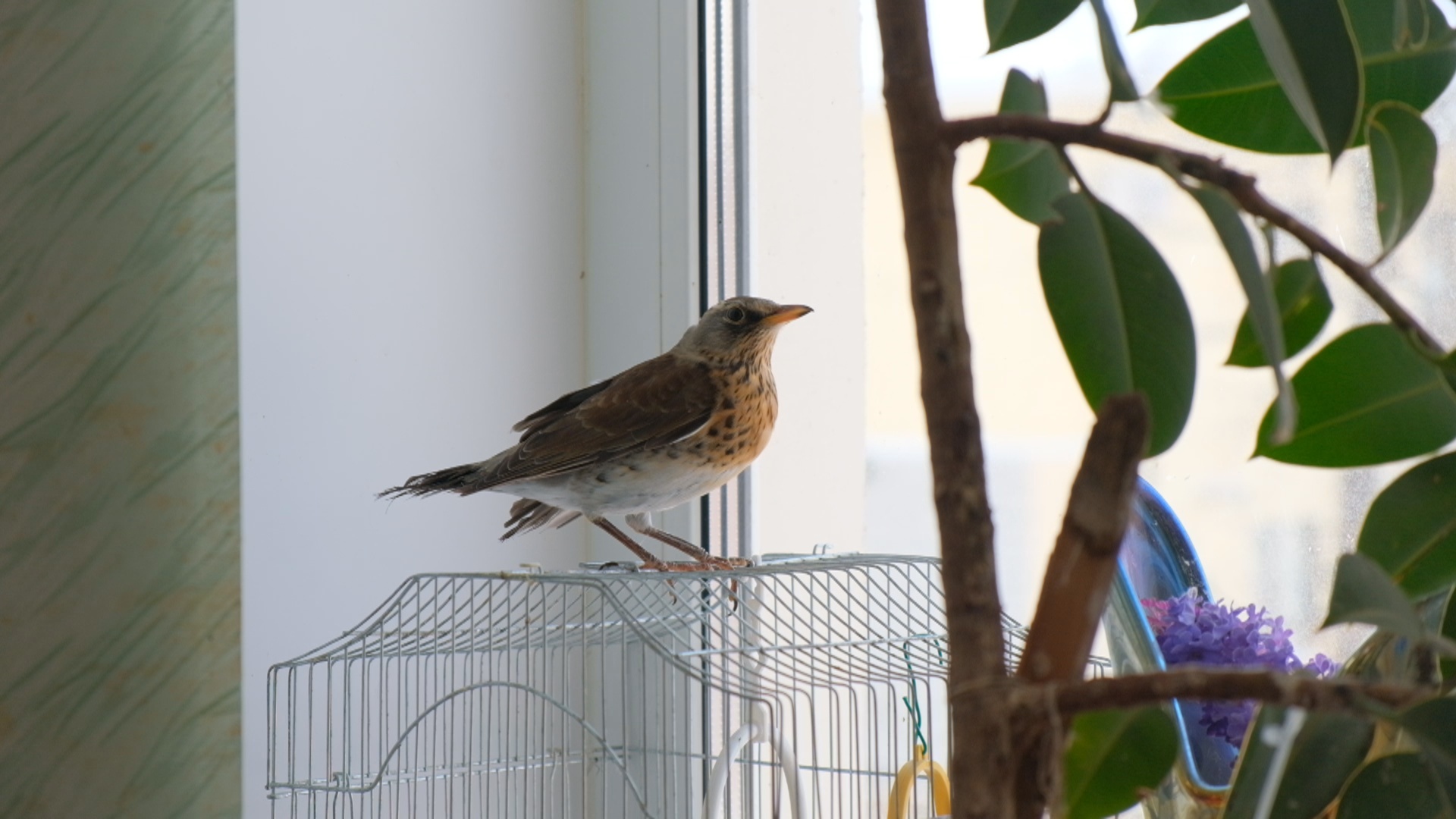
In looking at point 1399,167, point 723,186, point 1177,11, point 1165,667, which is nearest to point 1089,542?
point 1399,167

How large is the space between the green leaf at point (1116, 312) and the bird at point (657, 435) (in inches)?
33.9

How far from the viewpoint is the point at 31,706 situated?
1.32 m

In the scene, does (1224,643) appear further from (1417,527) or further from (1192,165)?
(1192,165)

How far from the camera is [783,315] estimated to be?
136 cm

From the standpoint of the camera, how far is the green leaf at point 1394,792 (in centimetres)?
38

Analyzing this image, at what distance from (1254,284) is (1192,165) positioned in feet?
0.11

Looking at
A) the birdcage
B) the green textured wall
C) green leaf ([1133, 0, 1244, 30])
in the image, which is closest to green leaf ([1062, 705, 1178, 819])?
green leaf ([1133, 0, 1244, 30])

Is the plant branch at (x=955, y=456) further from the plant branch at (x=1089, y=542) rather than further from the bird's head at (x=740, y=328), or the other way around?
the bird's head at (x=740, y=328)

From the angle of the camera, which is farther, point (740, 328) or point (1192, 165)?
point (740, 328)

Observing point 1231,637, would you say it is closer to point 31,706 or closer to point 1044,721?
point 1044,721

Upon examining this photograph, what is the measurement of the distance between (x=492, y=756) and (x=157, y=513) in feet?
1.69

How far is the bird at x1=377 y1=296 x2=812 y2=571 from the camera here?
129cm

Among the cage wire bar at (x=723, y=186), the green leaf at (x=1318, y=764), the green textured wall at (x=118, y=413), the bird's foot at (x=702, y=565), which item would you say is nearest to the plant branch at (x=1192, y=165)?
the green leaf at (x=1318, y=764)

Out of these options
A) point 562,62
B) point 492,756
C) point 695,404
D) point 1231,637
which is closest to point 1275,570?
point 1231,637
